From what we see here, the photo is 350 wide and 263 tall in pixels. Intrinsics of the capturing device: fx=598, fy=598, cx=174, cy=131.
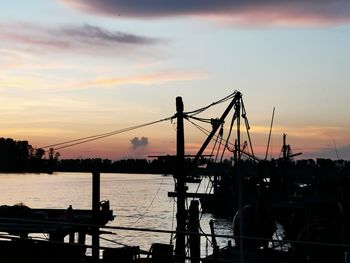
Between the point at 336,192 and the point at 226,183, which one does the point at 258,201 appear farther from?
the point at 226,183

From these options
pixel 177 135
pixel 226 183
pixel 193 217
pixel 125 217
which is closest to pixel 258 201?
pixel 193 217

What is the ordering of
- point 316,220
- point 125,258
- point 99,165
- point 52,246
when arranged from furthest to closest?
point 99,165, point 316,220, point 125,258, point 52,246

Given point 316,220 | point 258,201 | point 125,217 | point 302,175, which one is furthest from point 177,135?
point 302,175

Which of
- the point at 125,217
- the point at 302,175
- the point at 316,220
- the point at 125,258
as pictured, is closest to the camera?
the point at 125,258

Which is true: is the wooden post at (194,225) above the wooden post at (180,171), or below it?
below

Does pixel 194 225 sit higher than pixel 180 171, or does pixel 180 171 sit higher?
pixel 180 171

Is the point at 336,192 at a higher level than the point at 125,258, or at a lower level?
higher

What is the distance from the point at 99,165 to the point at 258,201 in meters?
8.33

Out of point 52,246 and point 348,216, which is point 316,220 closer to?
point 348,216

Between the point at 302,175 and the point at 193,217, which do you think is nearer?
the point at 193,217

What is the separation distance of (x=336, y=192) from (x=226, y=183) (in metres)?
73.1

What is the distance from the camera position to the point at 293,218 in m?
31.1

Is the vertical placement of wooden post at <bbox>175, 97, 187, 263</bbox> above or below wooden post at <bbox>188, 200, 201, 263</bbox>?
above

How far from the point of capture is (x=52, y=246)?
16734 millimetres
